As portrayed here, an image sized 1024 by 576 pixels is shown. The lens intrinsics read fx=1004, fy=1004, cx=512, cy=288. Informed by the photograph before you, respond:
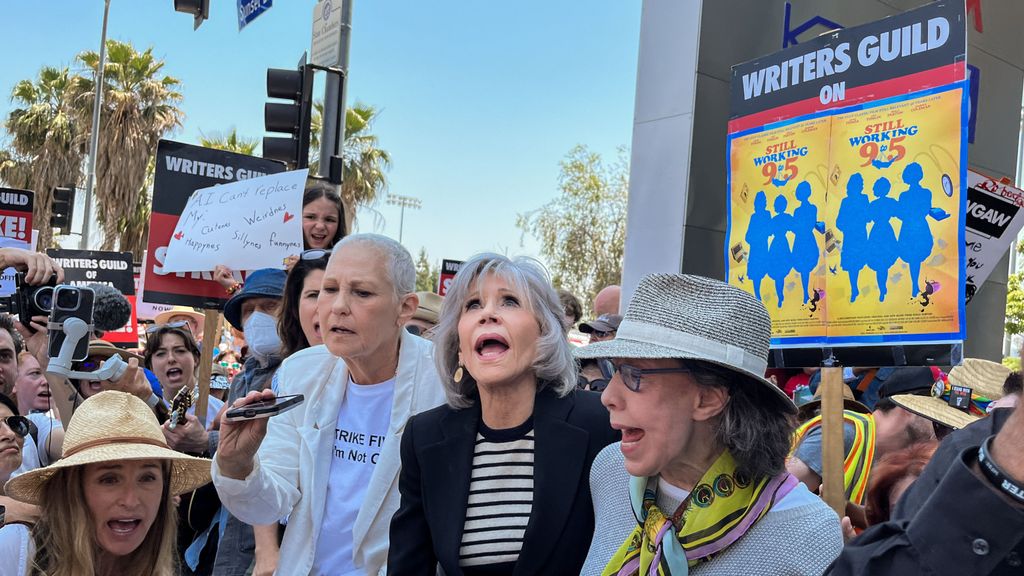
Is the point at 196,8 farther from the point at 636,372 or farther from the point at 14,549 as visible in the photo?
the point at 636,372

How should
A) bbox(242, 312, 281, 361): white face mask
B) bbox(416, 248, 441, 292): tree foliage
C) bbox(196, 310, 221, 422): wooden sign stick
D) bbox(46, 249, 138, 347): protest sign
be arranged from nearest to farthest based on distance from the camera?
bbox(242, 312, 281, 361): white face mask → bbox(196, 310, 221, 422): wooden sign stick → bbox(46, 249, 138, 347): protest sign → bbox(416, 248, 441, 292): tree foliage

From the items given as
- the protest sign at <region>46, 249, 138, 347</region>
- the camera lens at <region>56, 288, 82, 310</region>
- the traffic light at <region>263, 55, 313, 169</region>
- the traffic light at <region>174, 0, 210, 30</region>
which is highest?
the traffic light at <region>174, 0, 210, 30</region>

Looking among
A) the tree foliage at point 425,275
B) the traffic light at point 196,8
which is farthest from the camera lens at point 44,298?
the tree foliage at point 425,275

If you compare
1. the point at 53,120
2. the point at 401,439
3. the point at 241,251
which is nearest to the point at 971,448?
the point at 401,439

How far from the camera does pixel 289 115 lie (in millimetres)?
8008

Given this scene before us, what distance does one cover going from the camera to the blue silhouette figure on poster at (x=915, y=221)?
336 cm

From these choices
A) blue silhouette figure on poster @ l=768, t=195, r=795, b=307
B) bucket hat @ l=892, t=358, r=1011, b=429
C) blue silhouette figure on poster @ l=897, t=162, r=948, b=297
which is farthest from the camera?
blue silhouette figure on poster @ l=768, t=195, r=795, b=307

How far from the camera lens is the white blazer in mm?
3381

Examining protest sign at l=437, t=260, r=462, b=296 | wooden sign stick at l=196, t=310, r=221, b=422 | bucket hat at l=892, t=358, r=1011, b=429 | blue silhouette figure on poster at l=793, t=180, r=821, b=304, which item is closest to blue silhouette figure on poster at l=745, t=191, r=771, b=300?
blue silhouette figure on poster at l=793, t=180, r=821, b=304

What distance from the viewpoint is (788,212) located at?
3.84 meters

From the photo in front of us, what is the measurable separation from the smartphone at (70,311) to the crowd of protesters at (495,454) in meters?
0.12

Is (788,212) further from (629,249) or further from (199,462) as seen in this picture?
(629,249)

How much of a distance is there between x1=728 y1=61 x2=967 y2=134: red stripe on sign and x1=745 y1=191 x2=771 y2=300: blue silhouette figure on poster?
0.32 metres

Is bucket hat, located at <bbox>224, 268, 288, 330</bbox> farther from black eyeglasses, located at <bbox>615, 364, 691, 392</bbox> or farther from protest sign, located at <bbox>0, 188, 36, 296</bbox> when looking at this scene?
protest sign, located at <bbox>0, 188, 36, 296</bbox>
